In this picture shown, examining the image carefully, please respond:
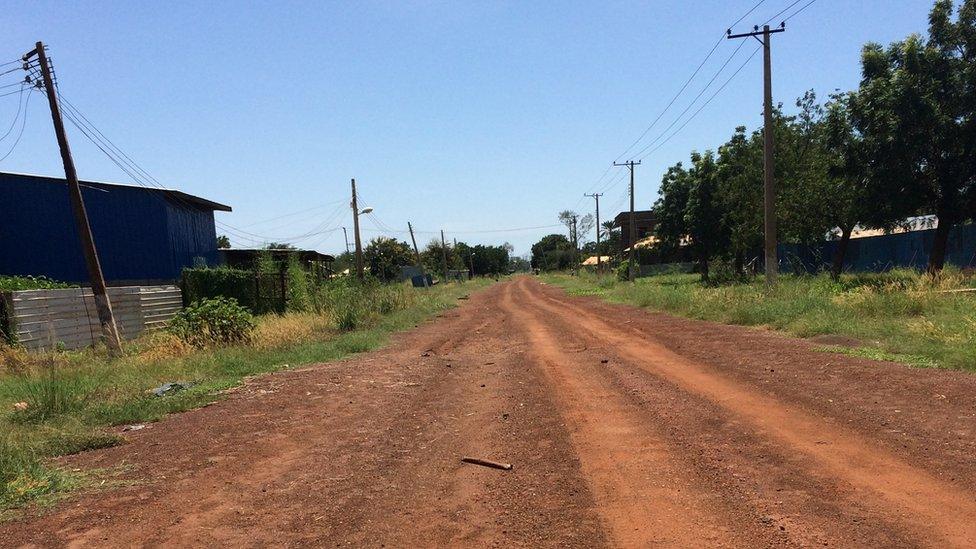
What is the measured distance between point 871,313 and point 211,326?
580 inches

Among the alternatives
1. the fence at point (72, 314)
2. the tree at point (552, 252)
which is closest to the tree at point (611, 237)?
the tree at point (552, 252)

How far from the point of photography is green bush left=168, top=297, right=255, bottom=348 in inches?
566

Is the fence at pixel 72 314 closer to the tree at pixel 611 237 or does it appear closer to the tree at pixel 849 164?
the tree at pixel 849 164

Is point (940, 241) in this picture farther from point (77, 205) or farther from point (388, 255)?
point (388, 255)

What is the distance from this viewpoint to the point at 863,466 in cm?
476

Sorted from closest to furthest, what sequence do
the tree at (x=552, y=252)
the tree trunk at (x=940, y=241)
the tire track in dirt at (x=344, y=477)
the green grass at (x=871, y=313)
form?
the tire track in dirt at (x=344, y=477) < the green grass at (x=871, y=313) < the tree trunk at (x=940, y=241) < the tree at (x=552, y=252)

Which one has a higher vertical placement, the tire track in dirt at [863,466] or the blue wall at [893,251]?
the blue wall at [893,251]

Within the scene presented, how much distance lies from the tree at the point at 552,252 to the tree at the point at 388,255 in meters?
50.6

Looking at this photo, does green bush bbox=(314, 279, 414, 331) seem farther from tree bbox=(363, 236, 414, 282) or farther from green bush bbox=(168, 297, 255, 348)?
tree bbox=(363, 236, 414, 282)

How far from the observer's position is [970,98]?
18.0m

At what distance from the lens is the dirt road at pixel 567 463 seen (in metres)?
3.94

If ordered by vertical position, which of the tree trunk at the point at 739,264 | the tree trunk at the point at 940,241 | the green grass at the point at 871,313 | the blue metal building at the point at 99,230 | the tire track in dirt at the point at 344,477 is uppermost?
the blue metal building at the point at 99,230

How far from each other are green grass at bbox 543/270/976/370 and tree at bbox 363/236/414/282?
150ft

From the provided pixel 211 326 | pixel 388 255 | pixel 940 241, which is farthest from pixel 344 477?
pixel 388 255
